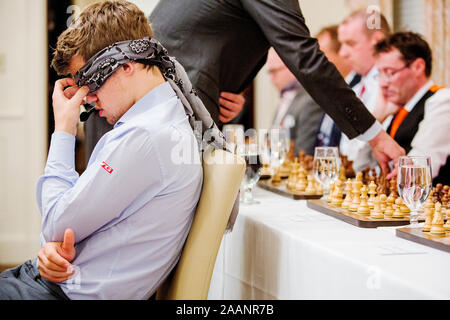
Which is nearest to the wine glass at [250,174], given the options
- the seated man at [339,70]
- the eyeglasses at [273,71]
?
the seated man at [339,70]

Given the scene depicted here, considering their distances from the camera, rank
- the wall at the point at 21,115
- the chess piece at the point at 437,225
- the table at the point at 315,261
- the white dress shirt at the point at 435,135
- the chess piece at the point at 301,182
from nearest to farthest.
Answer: the table at the point at 315,261 → the chess piece at the point at 437,225 → the chess piece at the point at 301,182 → the white dress shirt at the point at 435,135 → the wall at the point at 21,115

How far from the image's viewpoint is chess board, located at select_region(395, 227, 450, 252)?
45.4 inches

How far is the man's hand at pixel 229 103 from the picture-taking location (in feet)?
6.83

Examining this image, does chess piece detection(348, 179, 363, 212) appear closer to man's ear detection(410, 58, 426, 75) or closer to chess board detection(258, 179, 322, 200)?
chess board detection(258, 179, 322, 200)

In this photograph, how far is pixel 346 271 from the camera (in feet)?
3.59

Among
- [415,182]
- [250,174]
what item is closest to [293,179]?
[250,174]

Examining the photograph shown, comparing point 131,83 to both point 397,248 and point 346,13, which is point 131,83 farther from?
point 346,13

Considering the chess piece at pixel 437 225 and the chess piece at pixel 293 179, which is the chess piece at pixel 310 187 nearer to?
the chess piece at pixel 293 179

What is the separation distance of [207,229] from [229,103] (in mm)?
965

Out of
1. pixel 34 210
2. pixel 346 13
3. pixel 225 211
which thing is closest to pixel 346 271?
pixel 225 211

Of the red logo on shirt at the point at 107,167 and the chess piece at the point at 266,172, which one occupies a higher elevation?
the red logo on shirt at the point at 107,167

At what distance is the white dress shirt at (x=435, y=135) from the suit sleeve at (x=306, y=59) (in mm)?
871

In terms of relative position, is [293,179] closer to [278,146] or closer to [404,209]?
[278,146]

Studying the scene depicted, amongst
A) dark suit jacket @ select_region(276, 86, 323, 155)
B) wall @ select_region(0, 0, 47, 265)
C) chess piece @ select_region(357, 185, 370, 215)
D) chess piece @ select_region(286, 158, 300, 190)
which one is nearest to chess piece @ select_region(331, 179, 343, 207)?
chess piece @ select_region(357, 185, 370, 215)
